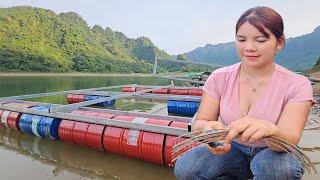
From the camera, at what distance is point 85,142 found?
18.8 feet

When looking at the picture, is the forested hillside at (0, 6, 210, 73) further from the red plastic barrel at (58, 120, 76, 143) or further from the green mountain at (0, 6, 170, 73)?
the red plastic barrel at (58, 120, 76, 143)

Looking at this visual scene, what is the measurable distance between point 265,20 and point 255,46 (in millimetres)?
146

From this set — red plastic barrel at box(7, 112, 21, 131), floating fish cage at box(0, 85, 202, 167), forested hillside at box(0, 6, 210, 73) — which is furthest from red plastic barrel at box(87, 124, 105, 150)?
forested hillside at box(0, 6, 210, 73)

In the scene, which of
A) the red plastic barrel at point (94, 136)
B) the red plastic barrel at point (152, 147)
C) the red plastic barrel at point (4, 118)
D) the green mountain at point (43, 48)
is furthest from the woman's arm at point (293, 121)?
the green mountain at point (43, 48)

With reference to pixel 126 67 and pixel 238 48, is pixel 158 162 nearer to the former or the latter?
pixel 238 48

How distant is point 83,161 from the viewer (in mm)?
5148

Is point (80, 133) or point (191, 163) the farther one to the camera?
point (80, 133)

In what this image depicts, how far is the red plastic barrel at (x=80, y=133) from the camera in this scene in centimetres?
571

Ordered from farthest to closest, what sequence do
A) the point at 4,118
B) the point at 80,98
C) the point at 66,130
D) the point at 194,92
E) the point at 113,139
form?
the point at 194,92
the point at 80,98
the point at 4,118
the point at 66,130
the point at 113,139

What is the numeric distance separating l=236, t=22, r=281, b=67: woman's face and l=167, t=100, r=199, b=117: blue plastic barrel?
7.74 metres

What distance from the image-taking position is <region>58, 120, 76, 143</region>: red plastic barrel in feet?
19.5

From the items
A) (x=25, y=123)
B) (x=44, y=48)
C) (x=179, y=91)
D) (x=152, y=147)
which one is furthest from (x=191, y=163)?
(x=44, y=48)

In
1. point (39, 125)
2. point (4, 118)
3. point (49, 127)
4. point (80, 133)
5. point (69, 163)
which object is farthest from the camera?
point (4, 118)

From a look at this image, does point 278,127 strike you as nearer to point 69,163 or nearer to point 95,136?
point 69,163
